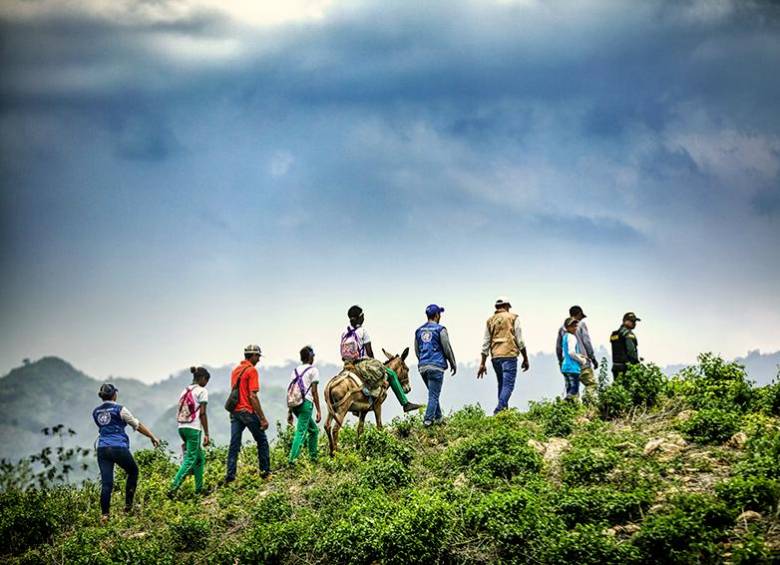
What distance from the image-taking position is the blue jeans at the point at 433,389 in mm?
21766

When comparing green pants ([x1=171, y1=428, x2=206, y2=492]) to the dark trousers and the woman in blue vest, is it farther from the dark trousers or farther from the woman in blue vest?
the dark trousers

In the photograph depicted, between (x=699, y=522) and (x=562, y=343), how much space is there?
8.58 m

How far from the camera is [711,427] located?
61.4ft

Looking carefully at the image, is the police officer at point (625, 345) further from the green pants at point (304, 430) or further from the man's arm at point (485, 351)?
the green pants at point (304, 430)

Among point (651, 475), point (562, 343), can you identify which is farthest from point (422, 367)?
point (651, 475)

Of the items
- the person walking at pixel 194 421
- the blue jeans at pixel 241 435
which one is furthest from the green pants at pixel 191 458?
the blue jeans at pixel 241 435

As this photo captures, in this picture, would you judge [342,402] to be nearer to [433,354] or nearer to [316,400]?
[316,400]

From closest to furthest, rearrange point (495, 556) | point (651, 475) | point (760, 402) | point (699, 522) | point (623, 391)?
point (699, 522) < point (495, 556) < point (651, 475) < point (760, 402) < point (623, 391)

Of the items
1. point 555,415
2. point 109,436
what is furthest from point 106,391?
point 555,415

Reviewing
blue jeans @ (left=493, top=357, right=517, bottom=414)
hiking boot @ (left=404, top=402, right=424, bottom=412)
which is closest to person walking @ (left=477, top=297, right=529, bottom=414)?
blue jeans @ (left=493, top=357, right=517, bottom=414)

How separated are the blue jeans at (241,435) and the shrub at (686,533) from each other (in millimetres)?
8503

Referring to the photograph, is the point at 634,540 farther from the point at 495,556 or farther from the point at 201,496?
the point at 201,496

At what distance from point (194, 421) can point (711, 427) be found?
10.6 metres

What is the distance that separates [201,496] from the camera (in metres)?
20.3
